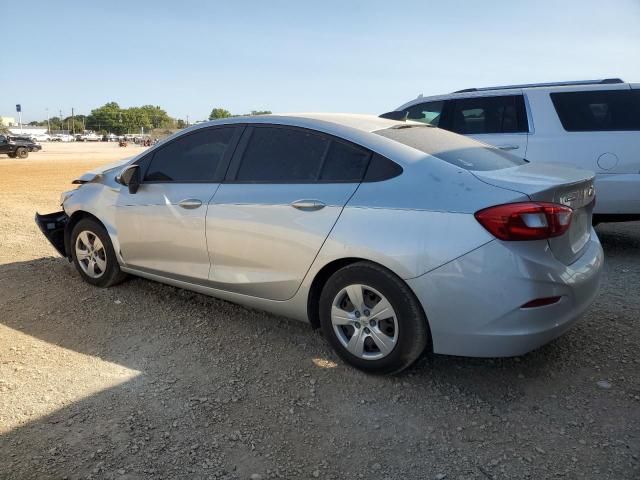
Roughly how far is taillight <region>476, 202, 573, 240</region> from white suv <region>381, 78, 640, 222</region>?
329 centimetres

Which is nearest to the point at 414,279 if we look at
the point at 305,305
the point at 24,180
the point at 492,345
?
the point at 492,345

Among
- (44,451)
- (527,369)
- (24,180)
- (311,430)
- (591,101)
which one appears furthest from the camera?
(24,180)

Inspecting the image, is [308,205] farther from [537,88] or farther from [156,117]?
[156,117]

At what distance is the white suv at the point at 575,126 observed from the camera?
545 centimetres

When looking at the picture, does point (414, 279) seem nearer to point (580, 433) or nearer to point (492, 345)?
point (492, 345)

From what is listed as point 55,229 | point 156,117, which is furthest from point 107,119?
point 55,229

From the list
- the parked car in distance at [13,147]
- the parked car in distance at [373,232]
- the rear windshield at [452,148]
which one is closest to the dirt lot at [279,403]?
the parked car in distance at [373,232]

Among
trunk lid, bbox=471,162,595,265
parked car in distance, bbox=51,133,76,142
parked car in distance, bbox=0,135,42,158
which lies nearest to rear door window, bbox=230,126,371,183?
trunk lid, bbox=471,162,595,265

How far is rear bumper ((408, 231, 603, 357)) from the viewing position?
2.67 metres

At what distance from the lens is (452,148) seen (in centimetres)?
337

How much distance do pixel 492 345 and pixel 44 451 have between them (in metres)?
2.30

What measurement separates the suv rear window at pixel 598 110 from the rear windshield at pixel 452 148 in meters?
2.56

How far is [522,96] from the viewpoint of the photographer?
6070 mm

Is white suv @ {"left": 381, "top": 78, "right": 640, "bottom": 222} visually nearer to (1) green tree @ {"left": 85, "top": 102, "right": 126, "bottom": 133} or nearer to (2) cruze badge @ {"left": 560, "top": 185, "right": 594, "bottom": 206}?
(2) cruze badge @ {"left": 560, "top": 185, "right": 594, "bottom": 206}
